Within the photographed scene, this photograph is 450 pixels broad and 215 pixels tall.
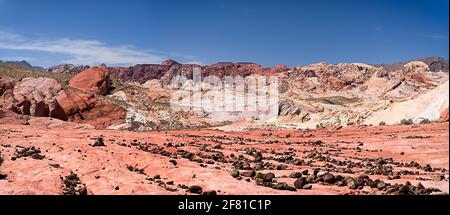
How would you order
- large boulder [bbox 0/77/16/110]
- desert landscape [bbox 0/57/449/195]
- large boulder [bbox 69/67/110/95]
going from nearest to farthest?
desert landscape [bbox 0/57/449/195] → large boulder [bbox 0/77/16/110] → large boulder [bbox 69/67/110/95]

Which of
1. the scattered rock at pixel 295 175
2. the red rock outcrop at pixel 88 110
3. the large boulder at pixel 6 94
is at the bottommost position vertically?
the scattered rock at pixel 295 175

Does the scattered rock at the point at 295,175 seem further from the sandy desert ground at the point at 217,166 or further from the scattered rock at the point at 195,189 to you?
the scattered rock at the point at 195,189

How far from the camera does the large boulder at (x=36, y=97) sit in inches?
1766

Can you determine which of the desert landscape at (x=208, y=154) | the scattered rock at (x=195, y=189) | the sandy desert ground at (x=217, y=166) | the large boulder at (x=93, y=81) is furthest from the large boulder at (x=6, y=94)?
the scattered rock at (x=195, y=189)

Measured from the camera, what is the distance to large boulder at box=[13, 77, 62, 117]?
44.8m

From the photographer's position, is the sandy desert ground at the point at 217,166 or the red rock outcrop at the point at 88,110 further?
the red rock outcrop at the point at 88,110

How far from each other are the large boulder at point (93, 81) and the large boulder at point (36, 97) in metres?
16.3

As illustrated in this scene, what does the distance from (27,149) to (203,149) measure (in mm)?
9483

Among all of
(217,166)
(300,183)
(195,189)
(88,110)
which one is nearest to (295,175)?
(300,183)

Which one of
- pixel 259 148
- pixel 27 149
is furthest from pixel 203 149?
pixel 27 149

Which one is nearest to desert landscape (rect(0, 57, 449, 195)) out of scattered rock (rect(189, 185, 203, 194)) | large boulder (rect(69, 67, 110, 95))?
scattered rock (rect(189, 185, 203, 194))

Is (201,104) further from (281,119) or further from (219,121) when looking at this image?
(281,119)

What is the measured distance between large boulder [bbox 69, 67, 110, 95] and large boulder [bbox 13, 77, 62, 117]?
53.3ft

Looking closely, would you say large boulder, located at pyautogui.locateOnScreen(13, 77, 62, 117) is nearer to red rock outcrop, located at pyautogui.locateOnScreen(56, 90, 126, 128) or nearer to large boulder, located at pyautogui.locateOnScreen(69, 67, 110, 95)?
red rock outcrop, located at pyautogui.locateOnScreen(56, 90, 126, 128)
